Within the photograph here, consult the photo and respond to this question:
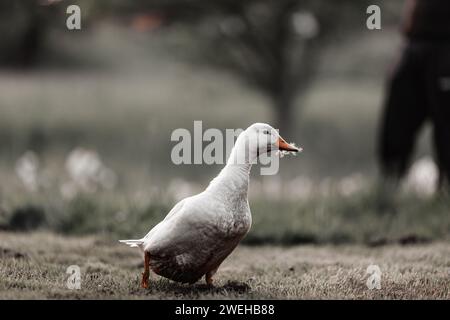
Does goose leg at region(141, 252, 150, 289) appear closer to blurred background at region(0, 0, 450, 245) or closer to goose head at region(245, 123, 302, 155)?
goose head at region(245, 123, 302, 155)

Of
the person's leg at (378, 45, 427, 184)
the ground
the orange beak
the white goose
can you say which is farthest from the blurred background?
the orange beak

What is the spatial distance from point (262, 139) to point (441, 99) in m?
4.46

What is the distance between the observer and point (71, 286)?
5.26m

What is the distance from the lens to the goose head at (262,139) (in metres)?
5.05

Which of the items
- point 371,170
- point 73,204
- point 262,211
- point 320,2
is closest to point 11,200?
point 73,204

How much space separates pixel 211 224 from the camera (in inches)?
194

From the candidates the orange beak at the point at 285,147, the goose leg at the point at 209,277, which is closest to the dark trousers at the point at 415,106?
the orange beak at the point at 285,147

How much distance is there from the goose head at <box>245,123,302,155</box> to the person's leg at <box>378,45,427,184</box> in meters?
4.47

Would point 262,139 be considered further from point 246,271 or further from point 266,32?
point 266,32

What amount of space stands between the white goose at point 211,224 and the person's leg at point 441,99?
432 cm

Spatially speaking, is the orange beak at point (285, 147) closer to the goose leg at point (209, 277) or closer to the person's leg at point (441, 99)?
the goose leg at point (209, 277)

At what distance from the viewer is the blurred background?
8531 millimetres
